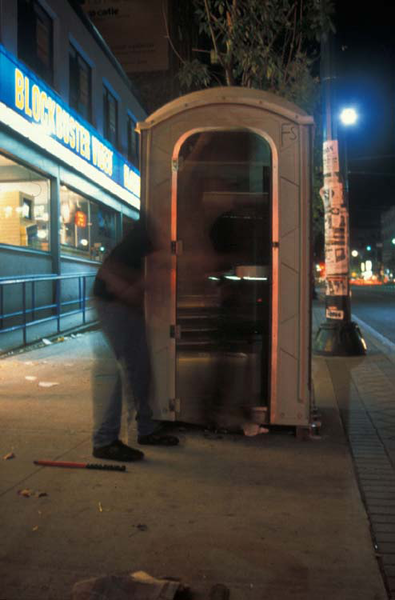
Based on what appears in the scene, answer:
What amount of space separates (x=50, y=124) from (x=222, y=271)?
9585mm

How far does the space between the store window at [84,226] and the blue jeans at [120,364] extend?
11.1 meters

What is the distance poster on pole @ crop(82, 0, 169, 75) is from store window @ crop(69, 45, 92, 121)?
1.59 metres

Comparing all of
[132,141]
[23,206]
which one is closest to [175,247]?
[23,206]

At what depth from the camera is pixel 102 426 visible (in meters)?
4.79

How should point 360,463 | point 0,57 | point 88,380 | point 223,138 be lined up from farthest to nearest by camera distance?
point 0,57
point 88,380
point 223,138
point 360,463

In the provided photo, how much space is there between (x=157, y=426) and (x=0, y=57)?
9758 mm

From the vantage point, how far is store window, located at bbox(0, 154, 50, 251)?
45.6 ft

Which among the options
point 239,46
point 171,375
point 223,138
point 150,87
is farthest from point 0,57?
point 150,87

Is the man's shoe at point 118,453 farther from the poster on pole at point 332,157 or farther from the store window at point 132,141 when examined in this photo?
the store window at point 132,141

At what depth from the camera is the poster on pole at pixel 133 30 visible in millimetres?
18375

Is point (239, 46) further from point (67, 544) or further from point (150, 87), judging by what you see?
point (150, 87)

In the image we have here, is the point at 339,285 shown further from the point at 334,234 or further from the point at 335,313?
the point at 334,234

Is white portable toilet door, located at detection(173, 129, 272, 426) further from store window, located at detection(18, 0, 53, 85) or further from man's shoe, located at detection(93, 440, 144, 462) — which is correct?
store window, located at detection(18, 0, 53, 85)

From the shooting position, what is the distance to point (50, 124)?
14.7 metres
